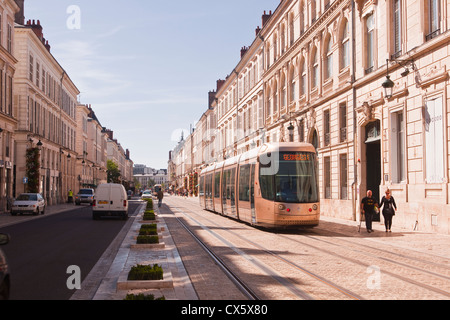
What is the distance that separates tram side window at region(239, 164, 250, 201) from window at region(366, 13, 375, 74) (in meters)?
8.03

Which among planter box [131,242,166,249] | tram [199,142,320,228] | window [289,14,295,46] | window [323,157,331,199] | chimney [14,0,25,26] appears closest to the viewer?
planter box [131,242,166,249]

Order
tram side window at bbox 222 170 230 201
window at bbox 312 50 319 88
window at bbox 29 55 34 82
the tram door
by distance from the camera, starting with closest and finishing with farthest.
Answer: the tram door < tram side window at bbox 222 170 230 201 < window at bbox 312 50 319 88 < window at bbox 29 55 34 82

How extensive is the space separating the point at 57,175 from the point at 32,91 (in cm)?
1338

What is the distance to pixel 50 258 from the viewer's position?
39.4 feet

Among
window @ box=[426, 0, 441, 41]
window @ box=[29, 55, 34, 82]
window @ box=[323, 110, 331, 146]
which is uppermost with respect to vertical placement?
A: window @ box=[29, 55, 34, 82]

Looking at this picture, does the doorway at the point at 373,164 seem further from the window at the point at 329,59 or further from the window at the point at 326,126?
the window at the point at 329,59

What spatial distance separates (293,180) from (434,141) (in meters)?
5.34

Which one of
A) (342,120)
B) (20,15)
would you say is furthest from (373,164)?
(20,15)

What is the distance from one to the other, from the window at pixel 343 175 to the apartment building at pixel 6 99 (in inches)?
874

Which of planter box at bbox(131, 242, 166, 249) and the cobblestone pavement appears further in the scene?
planter box at bbox(131, 242, 166, 249)

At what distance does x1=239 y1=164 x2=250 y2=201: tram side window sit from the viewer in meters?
21.6

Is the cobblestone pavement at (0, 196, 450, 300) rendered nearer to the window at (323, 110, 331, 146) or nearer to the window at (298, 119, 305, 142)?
the window at (323, 110, 331, 146)

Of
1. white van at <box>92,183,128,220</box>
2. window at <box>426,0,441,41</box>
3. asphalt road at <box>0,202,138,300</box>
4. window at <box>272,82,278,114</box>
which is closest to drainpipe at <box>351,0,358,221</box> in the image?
window at <box>426,0,441,41</box>

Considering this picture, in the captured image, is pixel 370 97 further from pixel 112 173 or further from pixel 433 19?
pixel 112 173
